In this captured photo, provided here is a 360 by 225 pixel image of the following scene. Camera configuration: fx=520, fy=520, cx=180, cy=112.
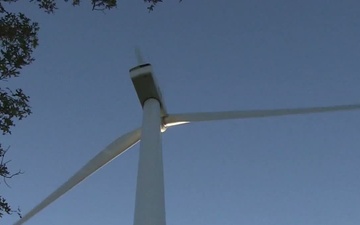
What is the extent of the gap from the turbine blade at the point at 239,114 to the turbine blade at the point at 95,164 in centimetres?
110

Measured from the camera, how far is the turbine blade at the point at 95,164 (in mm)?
13352

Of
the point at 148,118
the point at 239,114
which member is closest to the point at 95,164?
the point at 148,118

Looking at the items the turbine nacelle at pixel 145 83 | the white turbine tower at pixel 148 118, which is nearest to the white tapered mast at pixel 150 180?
the white turbine tower at pixel 148 118

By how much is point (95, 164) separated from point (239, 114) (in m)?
3.93

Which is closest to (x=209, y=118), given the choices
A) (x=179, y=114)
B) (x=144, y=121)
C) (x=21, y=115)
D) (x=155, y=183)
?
(x=179, y=114)

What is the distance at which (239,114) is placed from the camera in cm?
1344

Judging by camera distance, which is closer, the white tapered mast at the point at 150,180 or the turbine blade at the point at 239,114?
the white tapered mast at the point at 150,180

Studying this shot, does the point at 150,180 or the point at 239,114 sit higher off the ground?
the point at 239,114

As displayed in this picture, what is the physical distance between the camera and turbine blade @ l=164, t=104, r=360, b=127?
13.0m

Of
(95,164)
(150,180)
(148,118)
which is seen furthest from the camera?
(95,164)

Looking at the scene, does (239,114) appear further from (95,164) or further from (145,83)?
(95,164)

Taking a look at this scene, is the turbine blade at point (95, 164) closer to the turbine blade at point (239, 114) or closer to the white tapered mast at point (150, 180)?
the turbine blade at point (239, 114)

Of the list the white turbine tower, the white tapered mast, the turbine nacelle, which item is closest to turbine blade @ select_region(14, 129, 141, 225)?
the white turbine tower

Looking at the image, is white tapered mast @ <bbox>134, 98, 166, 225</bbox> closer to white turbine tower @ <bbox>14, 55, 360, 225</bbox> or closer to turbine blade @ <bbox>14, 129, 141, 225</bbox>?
white turbine tower @ <bbox>14, 55, 360, 225</bbox>
